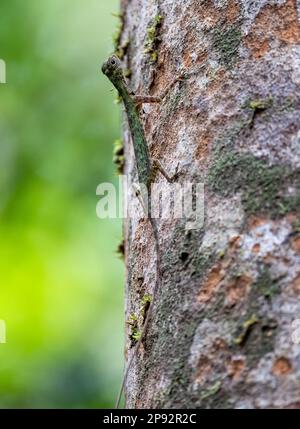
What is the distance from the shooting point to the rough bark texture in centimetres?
228

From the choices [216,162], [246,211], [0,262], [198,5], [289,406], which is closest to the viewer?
[289,406]

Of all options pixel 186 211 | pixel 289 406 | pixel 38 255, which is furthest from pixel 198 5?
pixel 38 255

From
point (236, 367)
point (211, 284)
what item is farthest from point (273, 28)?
point (236, 367)

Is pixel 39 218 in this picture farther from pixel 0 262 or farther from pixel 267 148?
pixel 267 148

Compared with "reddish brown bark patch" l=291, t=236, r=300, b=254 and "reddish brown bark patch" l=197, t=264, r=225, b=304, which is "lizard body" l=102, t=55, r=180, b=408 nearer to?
"reddish brown bark patch" l=197, t=264, r=225, b=304

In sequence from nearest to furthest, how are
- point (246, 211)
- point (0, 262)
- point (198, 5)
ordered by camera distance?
point (246, 211) < point (198, 5) < point (0, 262)

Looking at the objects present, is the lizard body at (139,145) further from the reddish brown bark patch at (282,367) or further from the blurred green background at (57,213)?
the blurred green background at (57,213)

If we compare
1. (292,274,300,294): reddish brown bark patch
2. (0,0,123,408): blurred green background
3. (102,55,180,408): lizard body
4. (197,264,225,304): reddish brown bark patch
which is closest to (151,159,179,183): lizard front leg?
(102,55,180,408): lizard body

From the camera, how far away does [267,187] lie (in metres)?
2.54

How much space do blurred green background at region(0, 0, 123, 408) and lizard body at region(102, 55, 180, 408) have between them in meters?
3.36

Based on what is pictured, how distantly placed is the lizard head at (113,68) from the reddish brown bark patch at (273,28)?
116 cm

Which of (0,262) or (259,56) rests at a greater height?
(259,56)

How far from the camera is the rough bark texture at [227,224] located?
2.28 metres

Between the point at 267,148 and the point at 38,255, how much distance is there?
470 cm
